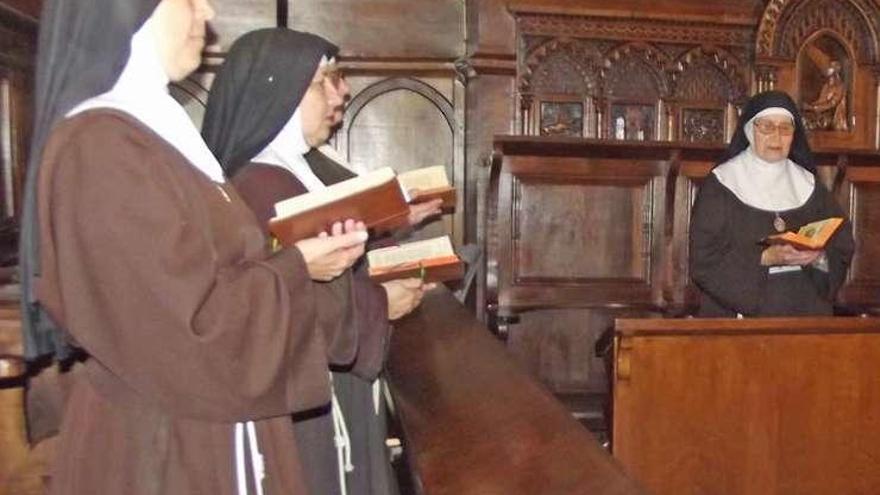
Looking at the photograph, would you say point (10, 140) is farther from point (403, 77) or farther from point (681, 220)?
point (681, 220)

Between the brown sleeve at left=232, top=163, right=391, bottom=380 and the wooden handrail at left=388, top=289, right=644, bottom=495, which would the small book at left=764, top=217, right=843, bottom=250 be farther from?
the brown sleeve at left=232, top=163, right=391, bottom=380

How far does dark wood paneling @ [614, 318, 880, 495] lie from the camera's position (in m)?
3.45

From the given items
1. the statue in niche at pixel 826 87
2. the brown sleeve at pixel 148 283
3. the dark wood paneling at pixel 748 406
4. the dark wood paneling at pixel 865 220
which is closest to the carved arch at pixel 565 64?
the statue in niche at pixel 826 87

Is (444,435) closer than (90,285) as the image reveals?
No

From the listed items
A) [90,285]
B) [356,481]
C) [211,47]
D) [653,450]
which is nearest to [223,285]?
[90,285]

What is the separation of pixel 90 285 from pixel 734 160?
3.87 metres

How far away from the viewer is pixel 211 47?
5434 millimetres

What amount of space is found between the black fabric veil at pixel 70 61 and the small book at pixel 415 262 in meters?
0.96

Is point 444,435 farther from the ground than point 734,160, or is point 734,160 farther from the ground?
point 734,160

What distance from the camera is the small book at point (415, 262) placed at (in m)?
2.43

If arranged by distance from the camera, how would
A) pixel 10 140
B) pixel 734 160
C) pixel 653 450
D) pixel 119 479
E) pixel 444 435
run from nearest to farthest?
1. pixel 119 479
2. pixel 444 435
3. pixel 653 450
4. pixel 10 140
5. pixel 734 160

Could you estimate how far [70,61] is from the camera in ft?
5.20

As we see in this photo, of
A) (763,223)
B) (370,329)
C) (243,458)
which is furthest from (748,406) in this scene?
(243,458)

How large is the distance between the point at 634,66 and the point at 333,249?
4.23m
